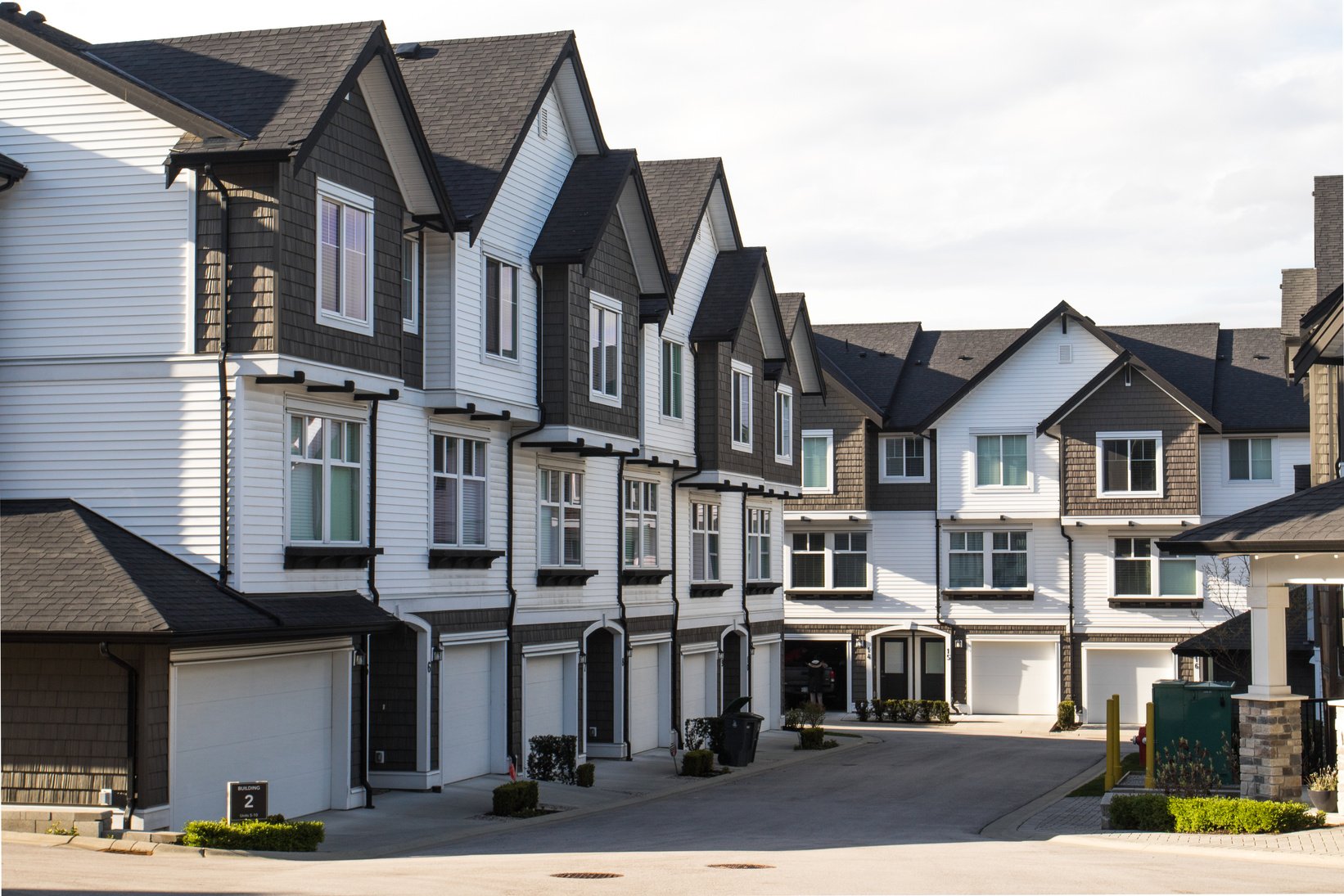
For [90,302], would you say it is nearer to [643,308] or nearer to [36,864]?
[36,864]

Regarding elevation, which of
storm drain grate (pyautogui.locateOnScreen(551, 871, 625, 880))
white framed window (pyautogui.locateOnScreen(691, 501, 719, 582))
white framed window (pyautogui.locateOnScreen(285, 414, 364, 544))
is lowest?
storm drain grate (pyautogui.locateOnScreen(551, 871, 625, 880))

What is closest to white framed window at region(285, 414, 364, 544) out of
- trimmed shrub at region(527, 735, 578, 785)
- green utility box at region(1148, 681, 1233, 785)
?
trimmed shrub at region(527, 735, 578, 785)

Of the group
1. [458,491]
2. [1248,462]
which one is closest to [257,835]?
[458,491]

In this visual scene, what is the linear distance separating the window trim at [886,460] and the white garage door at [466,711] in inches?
964

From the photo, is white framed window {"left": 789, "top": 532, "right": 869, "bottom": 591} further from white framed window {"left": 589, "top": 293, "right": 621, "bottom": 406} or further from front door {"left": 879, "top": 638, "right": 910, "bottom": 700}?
white framed window {"left": 589, "top": 293, "right": 621, "bottom": 406}

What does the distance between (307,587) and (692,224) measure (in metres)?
16.4

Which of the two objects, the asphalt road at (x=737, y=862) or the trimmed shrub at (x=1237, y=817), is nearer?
the asphalt road at (x=737, y=862)

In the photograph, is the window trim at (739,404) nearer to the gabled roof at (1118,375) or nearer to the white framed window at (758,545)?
the white framed window at (758,545)

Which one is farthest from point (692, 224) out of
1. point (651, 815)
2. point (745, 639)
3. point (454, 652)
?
point (651, 815)

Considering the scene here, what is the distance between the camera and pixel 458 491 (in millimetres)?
25984

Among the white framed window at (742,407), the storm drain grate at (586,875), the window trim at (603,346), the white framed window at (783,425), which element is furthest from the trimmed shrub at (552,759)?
the white framed window at (783,425)

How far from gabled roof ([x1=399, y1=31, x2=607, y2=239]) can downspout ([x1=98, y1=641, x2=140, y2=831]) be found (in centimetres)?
947

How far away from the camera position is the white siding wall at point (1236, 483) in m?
45.9

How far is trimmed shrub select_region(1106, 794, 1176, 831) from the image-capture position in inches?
821
